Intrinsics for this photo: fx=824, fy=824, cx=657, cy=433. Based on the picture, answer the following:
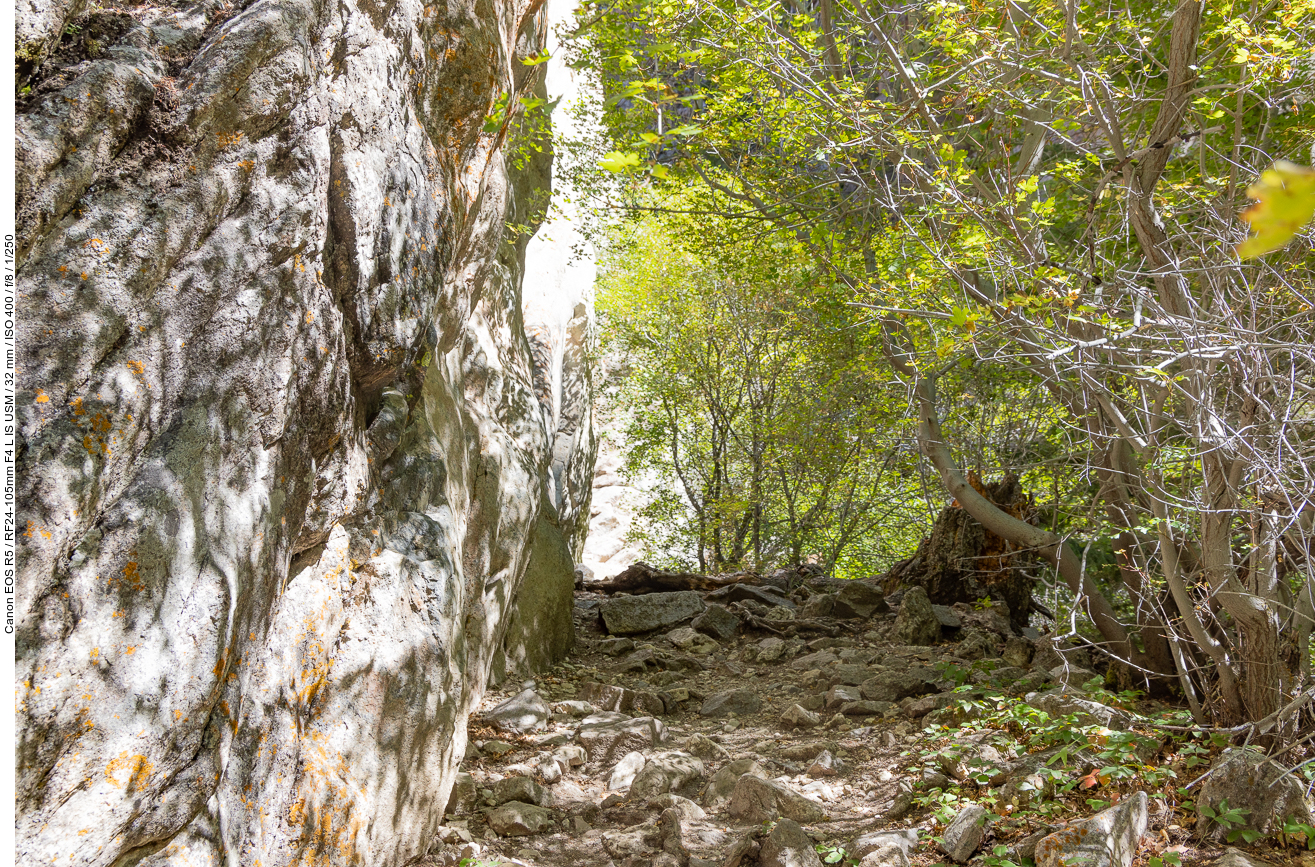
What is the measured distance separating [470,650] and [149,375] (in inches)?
118

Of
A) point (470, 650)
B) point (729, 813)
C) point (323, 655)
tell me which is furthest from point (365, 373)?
point (729, 813)

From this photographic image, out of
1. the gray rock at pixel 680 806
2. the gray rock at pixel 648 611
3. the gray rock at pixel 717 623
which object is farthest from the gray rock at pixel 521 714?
the gray rock at pixel 717 623

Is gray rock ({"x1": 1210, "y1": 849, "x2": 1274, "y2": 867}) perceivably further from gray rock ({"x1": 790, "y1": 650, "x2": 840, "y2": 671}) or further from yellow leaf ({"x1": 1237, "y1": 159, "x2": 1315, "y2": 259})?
gray rock ({"x1": 790, "y1": 650, "x2": 840, "y2": 671})

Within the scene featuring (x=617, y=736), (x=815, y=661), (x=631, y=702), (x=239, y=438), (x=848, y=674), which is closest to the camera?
(x=239, y=438)

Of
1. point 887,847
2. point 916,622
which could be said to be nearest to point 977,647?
point 916,622

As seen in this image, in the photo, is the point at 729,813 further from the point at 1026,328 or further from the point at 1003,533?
the point at 1003,533

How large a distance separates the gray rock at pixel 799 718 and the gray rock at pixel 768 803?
1310 mm

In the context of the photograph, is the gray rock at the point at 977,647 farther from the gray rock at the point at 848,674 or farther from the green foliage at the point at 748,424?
the green foliage at the point at 748,424

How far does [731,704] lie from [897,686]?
1134 mm

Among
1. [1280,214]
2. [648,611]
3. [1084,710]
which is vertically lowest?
[1084,710]

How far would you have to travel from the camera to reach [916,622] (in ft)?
23.6

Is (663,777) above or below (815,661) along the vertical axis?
below

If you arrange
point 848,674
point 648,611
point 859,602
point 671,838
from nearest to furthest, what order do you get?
1. point 671,838
2. point 848,674
3. point 648,611
4. point 859,602

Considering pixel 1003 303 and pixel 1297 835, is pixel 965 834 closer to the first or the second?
pixel 1297 835
